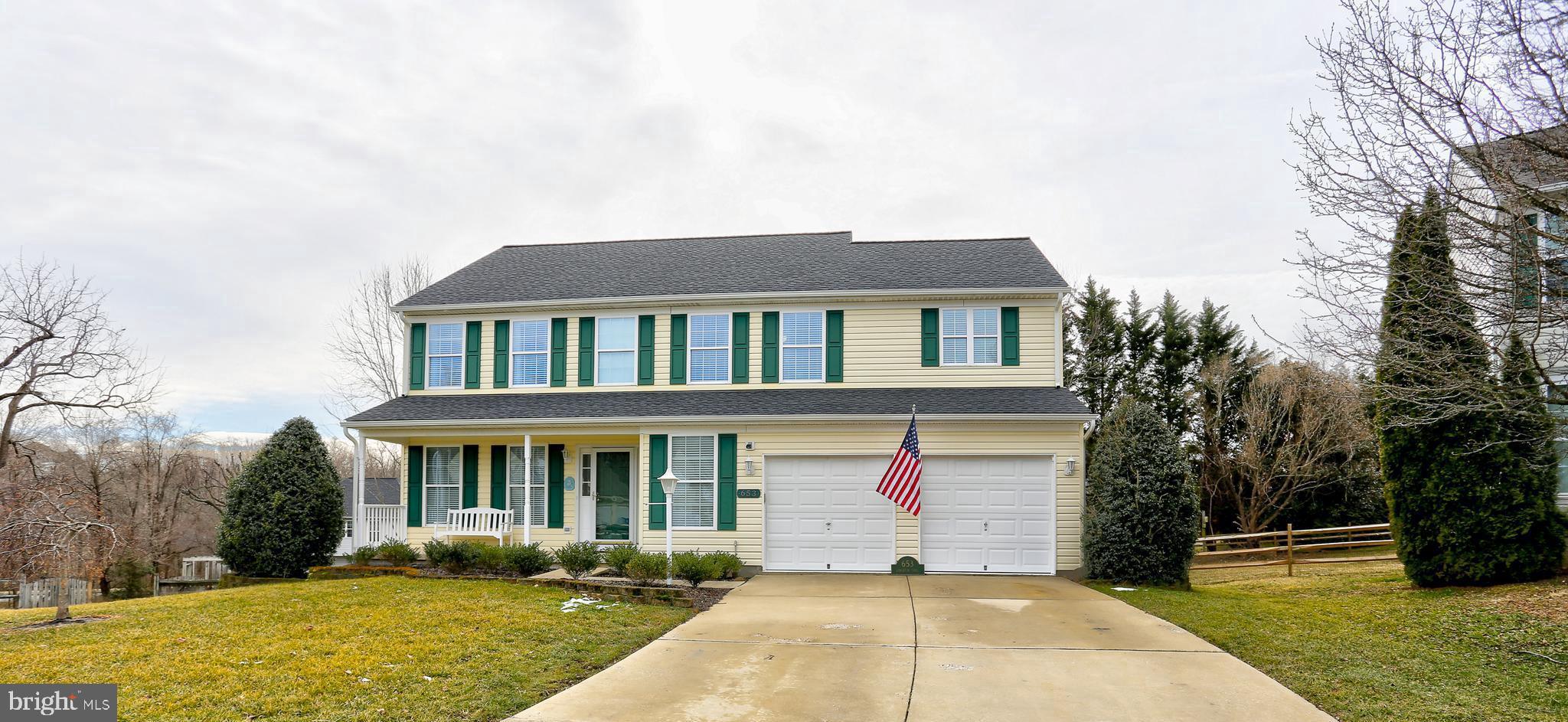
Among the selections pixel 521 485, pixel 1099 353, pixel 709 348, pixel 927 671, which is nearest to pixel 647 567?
pixel 521 485

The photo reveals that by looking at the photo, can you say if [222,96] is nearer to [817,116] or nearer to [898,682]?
[817,116]

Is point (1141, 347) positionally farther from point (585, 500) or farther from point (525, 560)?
point (525, 560)

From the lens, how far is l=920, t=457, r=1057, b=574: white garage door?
15391 millimetres

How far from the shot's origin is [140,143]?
1612 cm

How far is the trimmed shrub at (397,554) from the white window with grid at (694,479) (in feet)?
15.8

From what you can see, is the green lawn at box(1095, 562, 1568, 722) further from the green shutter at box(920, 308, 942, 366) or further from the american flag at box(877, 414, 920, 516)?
the green shutter at box(920, 308, 942, 366)

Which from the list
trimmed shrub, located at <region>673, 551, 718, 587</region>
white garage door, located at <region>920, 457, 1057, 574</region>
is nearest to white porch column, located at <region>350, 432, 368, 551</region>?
trimmed shrub, located at <region>673, 551, 718, 587</region>

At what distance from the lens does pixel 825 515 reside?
15.9 m

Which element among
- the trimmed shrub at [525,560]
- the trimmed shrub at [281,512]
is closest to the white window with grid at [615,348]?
the trimmed shrub at [525,560]

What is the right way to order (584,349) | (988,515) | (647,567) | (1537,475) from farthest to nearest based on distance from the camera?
1. (584,349)
2. (988,515)
3. (647,567)
4. (1537,475)

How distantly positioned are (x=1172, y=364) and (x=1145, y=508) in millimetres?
16209

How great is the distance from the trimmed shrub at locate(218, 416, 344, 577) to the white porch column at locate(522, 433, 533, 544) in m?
3.41

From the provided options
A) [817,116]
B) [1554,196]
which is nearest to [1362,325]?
[1554,196]

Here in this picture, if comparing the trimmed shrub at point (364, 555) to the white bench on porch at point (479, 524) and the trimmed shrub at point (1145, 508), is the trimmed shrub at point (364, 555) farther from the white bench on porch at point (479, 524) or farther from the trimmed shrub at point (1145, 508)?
the trimmed shrub at point (1145, 508)
